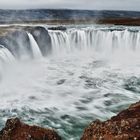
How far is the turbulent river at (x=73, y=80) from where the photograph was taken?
1526 cm

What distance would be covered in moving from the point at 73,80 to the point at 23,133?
46.6ft

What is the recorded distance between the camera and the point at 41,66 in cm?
2847

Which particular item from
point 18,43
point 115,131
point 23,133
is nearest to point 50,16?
point 18,43

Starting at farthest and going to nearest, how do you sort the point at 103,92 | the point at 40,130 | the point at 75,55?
the point at 75,55 < the point at 103,92 < the point at 40,130

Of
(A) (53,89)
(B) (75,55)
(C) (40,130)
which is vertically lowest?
(B) (75,55)

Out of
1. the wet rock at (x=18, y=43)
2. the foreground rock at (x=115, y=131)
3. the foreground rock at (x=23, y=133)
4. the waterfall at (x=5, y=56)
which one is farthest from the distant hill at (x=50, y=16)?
the foreground rock at (x=115, y=131)

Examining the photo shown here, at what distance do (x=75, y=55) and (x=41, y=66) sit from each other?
7868 millimetres

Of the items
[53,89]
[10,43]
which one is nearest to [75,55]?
[10,43]

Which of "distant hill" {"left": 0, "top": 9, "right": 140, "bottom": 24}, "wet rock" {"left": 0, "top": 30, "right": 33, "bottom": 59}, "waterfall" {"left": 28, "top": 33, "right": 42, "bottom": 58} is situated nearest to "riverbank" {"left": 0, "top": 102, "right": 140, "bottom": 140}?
"wet rock" {"left": 0, "top": 30, "right": 33, "bottom": 59}

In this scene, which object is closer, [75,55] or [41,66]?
[41,66]

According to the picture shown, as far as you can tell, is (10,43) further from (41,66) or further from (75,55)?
(75,55)

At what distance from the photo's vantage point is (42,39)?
3344 centimetres

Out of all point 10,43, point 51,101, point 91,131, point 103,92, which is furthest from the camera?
point 10,43

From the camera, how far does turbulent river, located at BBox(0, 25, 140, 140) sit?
15.3 m
